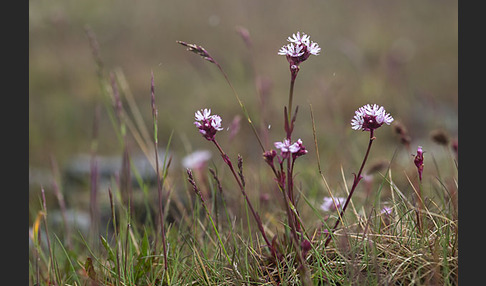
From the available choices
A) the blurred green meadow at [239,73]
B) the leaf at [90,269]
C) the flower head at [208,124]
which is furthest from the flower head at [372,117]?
the blurred green meadow at [239,73]

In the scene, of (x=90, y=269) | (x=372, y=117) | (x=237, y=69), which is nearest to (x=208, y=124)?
(x=372, y=117)

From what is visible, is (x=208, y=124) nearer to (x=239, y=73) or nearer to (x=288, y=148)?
(x=288, y=148)

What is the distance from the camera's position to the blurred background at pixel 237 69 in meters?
4.84

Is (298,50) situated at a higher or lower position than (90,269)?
higher

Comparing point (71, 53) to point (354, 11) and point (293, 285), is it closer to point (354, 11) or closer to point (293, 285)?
point (354, 11)

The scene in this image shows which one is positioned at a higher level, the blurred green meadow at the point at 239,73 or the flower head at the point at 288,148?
the blurred green meadow at the point at 239,73

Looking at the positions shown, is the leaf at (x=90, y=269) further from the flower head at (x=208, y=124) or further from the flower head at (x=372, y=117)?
the flower head at (x=372, y=117)

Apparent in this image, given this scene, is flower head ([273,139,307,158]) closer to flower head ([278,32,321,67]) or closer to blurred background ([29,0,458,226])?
flower head ([278,32,321,67])

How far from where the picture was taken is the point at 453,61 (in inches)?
280

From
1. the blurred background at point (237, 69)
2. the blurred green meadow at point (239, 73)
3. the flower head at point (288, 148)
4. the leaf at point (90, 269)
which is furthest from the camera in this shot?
the blurred background at point (237, 69)

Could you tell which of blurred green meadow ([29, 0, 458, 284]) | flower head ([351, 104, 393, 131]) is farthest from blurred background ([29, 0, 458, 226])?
flower head ([351, 104, 393, 131])

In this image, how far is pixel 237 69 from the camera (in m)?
4.39

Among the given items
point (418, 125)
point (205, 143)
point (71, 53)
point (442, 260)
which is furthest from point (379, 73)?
point (442, 260)

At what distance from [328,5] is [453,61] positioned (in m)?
2.26
